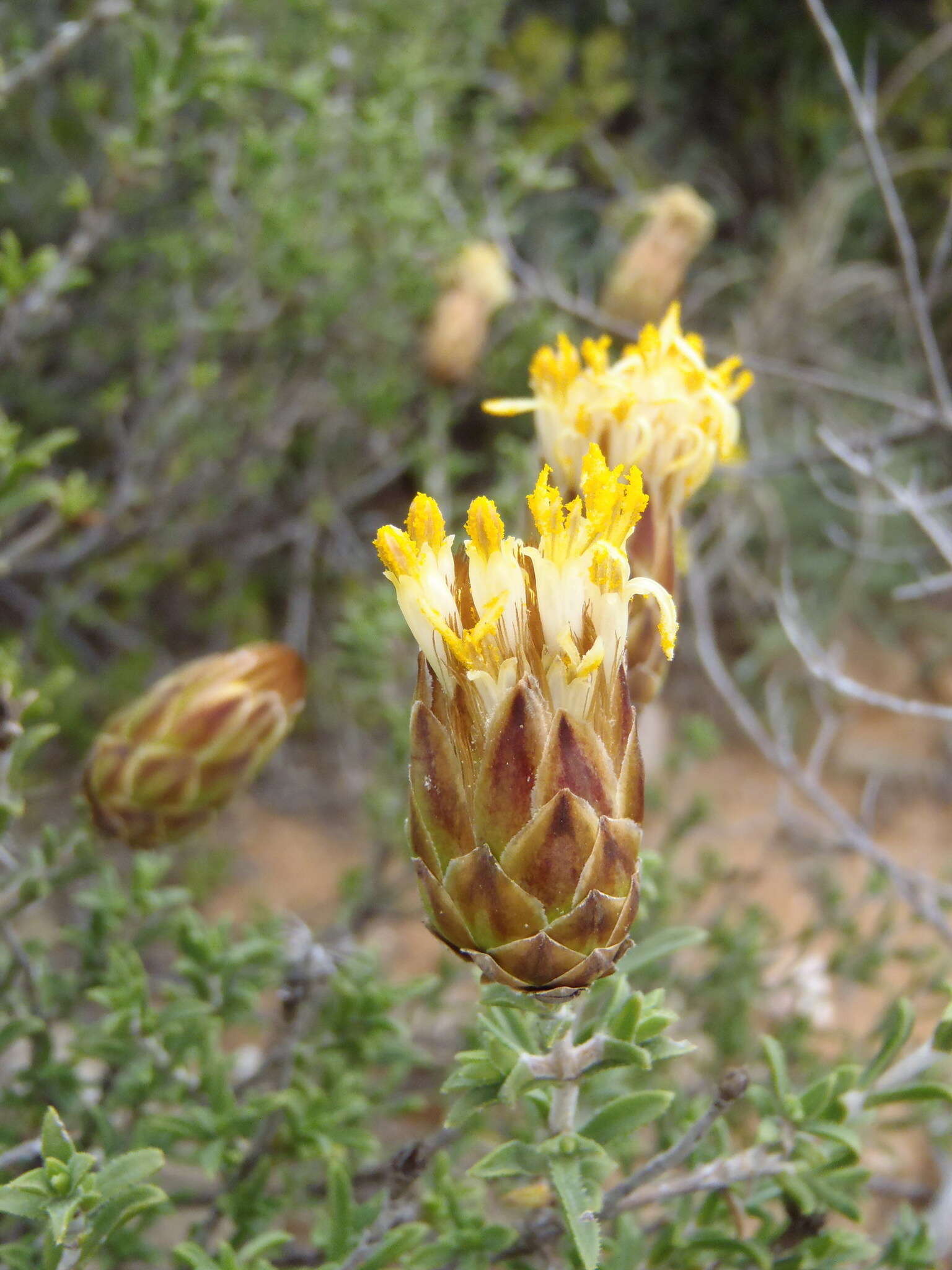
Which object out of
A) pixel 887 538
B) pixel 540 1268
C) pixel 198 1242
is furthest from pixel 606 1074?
pixel 887 538

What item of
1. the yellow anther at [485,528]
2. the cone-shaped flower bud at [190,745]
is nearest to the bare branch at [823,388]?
the cone-shaped flower bud at [190,745]

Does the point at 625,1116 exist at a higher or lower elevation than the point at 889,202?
lower

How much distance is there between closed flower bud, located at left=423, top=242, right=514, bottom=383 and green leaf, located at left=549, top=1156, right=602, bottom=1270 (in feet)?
7.84

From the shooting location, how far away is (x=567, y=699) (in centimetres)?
89

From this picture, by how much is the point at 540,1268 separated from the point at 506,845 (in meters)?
0.85

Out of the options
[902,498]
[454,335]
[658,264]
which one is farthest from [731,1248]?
[658,264]

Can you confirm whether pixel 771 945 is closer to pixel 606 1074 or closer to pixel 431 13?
pixel 606 1074

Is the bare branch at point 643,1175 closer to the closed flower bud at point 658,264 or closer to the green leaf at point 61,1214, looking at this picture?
the green leaf at point 61,1214

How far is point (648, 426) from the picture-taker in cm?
121

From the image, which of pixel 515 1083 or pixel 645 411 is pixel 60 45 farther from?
pixel 515 1083

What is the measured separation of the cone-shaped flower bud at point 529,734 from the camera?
85 cm

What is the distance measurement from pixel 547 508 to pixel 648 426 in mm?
359

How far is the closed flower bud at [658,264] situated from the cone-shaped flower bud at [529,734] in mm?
2154

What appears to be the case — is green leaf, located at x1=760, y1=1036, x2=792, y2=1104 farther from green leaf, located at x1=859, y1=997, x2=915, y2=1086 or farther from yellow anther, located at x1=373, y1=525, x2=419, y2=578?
yellow anther, located at x1=373, y1=525, x2=419, y2=578
